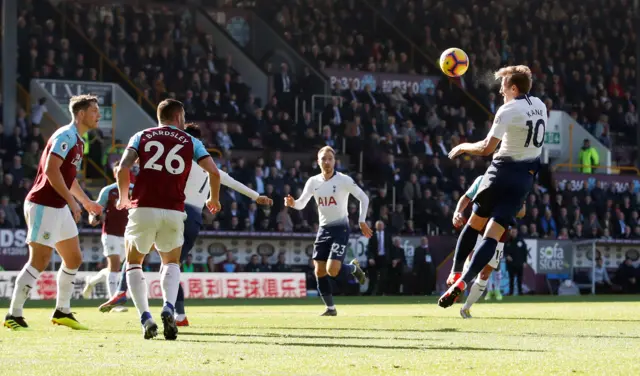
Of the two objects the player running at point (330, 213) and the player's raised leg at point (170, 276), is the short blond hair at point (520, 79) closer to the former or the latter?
the player's raised leg at point (170, 276)

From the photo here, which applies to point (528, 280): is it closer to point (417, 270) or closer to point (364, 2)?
point (417, 270)

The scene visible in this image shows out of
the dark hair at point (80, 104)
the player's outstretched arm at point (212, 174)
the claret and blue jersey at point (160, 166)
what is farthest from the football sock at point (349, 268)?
the claret and blue jersey at point (160, 166)

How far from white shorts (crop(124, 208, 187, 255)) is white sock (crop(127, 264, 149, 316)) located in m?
0.21

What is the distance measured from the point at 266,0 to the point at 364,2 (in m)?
3.95

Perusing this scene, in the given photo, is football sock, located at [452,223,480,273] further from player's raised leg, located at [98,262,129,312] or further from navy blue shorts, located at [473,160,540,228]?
player's raised leg, located at [98,262,129,312]

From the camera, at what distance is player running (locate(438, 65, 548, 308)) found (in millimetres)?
11391

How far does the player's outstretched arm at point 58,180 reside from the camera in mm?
10891

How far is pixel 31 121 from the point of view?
30.0 meters

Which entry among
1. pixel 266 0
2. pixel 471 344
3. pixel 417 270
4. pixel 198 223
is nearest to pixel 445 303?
pixel 471 344

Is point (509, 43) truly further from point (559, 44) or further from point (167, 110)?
point (167, 110)

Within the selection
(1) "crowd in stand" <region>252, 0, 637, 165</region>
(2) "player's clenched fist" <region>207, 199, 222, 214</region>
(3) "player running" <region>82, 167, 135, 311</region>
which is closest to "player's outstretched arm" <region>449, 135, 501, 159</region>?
(2) "player's clenched fist" <region>207, 199, 222, 214</region>

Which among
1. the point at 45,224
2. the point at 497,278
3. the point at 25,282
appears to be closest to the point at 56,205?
the point at 45,224

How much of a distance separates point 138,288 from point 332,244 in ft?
20.5

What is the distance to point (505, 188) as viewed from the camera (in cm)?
1141
